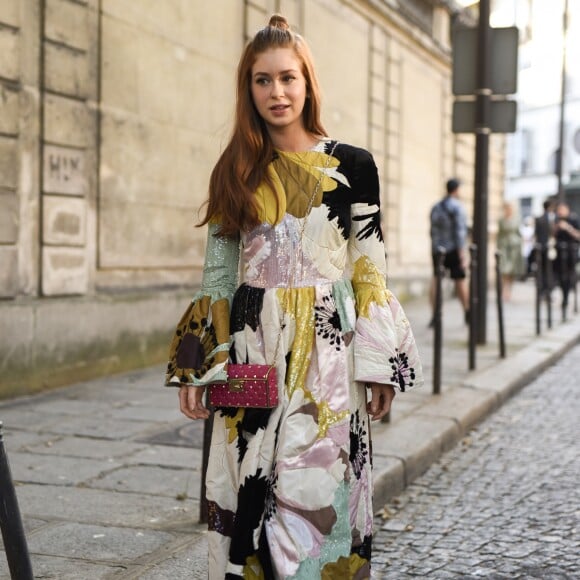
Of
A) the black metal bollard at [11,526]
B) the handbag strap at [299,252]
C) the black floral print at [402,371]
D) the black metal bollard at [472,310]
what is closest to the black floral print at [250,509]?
the handbag strap at [299,252]

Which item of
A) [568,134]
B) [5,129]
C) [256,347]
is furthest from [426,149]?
[568,134]

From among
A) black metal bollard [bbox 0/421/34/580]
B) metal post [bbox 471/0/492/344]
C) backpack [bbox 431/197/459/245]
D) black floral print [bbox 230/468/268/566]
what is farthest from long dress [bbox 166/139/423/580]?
backpack [bbox 431/197/459/245]

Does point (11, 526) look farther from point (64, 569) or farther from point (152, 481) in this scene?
point (152, 481)

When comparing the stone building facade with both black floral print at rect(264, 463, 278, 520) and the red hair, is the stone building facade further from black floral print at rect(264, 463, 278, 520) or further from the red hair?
black floral print at rect(264, 463, 278, 520)

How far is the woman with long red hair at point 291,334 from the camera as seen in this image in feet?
7.68

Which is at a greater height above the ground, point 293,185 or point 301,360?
point 293,185

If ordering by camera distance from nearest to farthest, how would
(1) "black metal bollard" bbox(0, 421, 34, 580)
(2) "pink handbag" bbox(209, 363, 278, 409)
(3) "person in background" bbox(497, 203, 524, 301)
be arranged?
1. (1) "black metal bollard" bbox(0, 421, 34, 580)
2. (2) "pink handbag" bbox(209, 363, 278, 409)
3. (3) "person in background" bbox(497, 203, 524, 301)

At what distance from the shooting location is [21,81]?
6316mm

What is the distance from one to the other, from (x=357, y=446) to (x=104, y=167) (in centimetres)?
524

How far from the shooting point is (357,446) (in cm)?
244

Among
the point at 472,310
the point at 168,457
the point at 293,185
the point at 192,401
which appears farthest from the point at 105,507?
the point at 472,310

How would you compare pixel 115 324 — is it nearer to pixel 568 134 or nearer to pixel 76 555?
pixel 76 555

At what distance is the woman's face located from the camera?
7.96 ft

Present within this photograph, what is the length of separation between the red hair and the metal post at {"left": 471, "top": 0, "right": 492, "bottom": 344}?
21.8 feet
